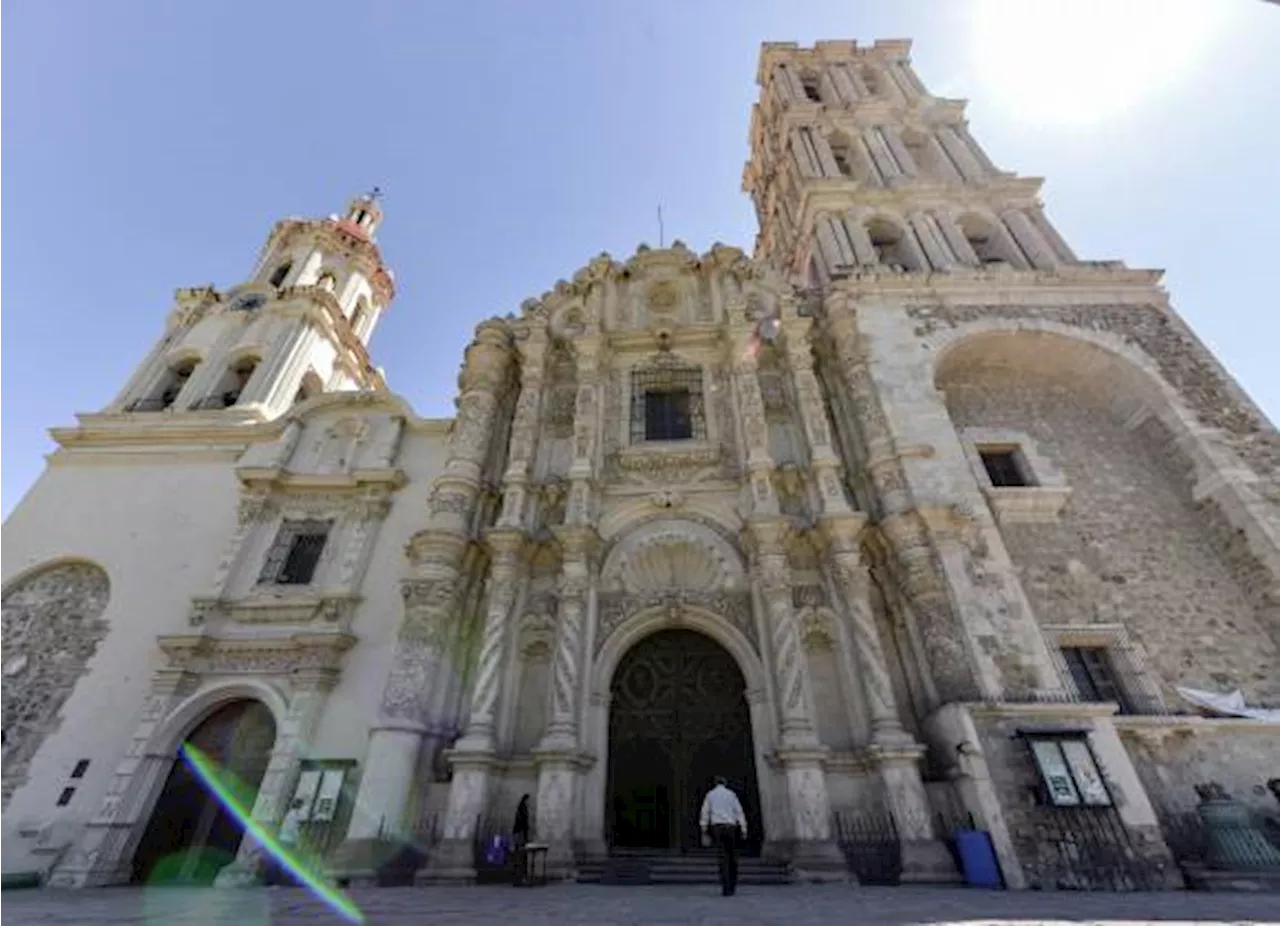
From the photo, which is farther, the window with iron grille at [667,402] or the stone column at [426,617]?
the window with iron grille at [667,402]

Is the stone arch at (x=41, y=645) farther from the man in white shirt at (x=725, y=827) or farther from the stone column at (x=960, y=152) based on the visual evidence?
the stone column at (x=960, y=152)

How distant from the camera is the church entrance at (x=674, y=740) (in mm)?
9766

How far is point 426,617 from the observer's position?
35.1 ft

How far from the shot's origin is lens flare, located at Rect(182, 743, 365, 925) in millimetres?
6766

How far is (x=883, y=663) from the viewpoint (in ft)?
31.8

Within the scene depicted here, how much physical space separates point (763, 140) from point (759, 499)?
25094mm

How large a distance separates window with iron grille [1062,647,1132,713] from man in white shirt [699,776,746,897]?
7.30 meters

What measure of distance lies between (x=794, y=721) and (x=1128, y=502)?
969 cm

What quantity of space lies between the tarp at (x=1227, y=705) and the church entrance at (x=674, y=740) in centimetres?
760

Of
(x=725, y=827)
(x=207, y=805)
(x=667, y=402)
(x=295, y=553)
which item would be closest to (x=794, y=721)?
(x=725, y=827)

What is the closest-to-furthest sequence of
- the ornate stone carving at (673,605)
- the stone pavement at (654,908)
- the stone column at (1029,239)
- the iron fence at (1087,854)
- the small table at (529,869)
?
the stone pavement at (654,908) → the iron fence at (1087,854) → the small table at (529,869) → the ornate stone carving at (673,605) → the stone column at (1029,239)

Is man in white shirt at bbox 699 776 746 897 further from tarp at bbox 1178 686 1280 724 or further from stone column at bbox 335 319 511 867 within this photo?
tarp at bbox 1178 686 1280 724

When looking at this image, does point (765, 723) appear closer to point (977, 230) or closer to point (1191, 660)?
point (1191, 660)

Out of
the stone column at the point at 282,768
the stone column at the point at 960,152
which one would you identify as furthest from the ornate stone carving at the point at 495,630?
the stone column at the point at 960,152
